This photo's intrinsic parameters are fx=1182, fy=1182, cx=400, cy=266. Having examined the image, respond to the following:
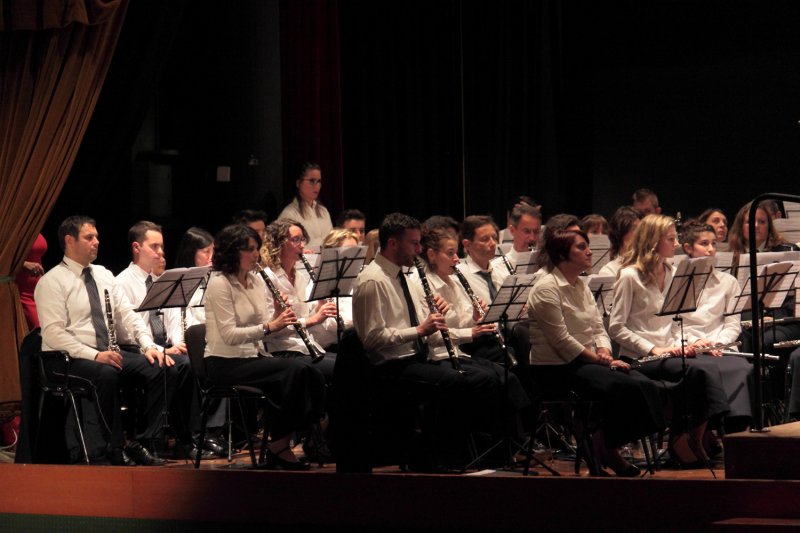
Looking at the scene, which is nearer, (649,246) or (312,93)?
(649,246)

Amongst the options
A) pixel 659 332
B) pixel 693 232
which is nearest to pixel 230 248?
pixel 659 332

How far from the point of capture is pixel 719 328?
6.46m

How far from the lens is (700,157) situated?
10148 millimetres

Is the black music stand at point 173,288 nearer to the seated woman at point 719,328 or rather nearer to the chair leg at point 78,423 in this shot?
the chair leg at point 78,423

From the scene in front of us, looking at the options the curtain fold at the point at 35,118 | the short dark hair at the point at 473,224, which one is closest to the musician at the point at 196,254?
the curtain fold at the point at 35,118

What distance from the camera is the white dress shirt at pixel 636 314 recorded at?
20.4ft

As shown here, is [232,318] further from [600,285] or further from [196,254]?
[600,285]

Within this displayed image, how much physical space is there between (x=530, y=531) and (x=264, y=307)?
2478mm

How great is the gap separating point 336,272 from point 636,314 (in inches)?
63.1

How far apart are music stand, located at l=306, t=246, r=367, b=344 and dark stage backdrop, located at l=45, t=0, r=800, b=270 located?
3.10 m

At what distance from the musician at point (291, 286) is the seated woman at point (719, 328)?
2.01 meters

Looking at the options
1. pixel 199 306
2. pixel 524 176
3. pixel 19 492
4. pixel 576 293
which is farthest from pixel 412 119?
pixel 19 492

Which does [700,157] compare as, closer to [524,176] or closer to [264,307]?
[524,176]

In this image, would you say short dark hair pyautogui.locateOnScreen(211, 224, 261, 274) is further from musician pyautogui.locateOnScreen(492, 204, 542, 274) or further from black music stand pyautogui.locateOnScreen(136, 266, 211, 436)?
musician pyautogui.locateOnScreen(492, 204, 542, 274)
